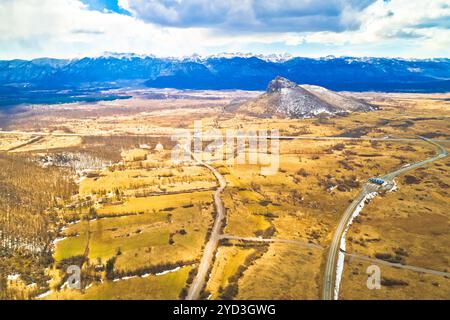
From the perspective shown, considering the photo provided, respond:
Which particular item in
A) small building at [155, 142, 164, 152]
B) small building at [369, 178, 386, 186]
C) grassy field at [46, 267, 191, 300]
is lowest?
grassy field at [46, 267, 191, 300]

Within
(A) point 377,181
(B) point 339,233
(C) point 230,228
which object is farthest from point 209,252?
(A) point 377,181

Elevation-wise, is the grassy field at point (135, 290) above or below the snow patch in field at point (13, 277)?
below

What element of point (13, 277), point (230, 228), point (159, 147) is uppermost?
point (159, 147)

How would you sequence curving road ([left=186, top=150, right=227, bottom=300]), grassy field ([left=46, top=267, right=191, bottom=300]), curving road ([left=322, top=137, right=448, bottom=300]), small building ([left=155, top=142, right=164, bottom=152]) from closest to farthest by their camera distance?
grassy field ([left=46, top=267, right=191, bottom=300]) < curving road ([left=186, top=150, right=227, bottom=300]) < curving road ([left=322, top=137, right=448, bottom=300]) < small building ([left=155, top=142, right=164, bottom=152])

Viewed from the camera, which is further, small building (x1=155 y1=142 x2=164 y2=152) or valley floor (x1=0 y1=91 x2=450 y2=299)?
small building (x1=155 y1=142 x2=164 y2=152)

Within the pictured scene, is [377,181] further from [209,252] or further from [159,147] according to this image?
[159,147]

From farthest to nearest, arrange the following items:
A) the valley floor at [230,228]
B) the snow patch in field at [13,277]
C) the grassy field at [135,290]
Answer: the snow patch in field at [13,277] → the valley floor at [230,228] → the grassy field at [135,290]

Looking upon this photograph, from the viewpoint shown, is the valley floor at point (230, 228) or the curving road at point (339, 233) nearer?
the curving road at point (339, 233)

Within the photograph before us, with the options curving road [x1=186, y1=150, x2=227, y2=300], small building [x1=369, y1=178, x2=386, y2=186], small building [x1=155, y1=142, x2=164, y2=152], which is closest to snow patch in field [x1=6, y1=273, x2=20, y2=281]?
curving road [x1=186, y1=150, x2=227, y2=300]

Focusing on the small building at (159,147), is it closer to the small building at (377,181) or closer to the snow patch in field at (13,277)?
the small building at (377,181)

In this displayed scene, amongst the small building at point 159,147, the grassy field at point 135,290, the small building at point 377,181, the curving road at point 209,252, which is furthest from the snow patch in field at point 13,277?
the small building at point 159,147

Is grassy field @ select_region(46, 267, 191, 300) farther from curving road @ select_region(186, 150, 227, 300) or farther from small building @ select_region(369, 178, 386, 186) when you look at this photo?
small building @ select_region(369, 178, 386, 186)
